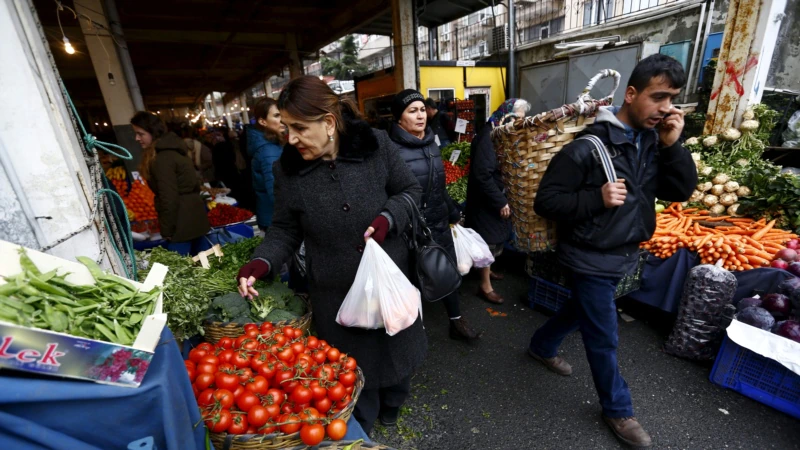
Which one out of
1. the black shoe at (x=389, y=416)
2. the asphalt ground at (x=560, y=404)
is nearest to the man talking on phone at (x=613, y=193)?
the asphalt ground at (x=560, y=404)

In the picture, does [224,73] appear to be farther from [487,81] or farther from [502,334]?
[502,334]

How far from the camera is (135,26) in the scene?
312 inches

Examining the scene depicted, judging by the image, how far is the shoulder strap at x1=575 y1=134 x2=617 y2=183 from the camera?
6.41 feet

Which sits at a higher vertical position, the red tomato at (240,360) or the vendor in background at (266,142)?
the vendor in background at (266,142)

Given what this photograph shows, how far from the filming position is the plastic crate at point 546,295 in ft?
11.7

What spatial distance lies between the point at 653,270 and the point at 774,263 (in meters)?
0.79

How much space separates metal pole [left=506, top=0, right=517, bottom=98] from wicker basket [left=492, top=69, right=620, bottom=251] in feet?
26.3

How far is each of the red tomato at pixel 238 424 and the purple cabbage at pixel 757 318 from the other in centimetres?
317

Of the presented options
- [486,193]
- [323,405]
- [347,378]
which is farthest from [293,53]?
[323,405]

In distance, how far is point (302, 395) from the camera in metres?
1.48

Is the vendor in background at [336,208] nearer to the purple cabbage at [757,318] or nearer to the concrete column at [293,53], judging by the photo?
the purple cabbage at [757,318]

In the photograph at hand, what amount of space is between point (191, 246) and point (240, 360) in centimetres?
314

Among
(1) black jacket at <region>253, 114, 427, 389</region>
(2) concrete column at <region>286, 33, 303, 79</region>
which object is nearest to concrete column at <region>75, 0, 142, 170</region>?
(2) concrete column at <region>286, 33, 303, 79</region>

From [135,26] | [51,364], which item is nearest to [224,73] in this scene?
[135,26]
